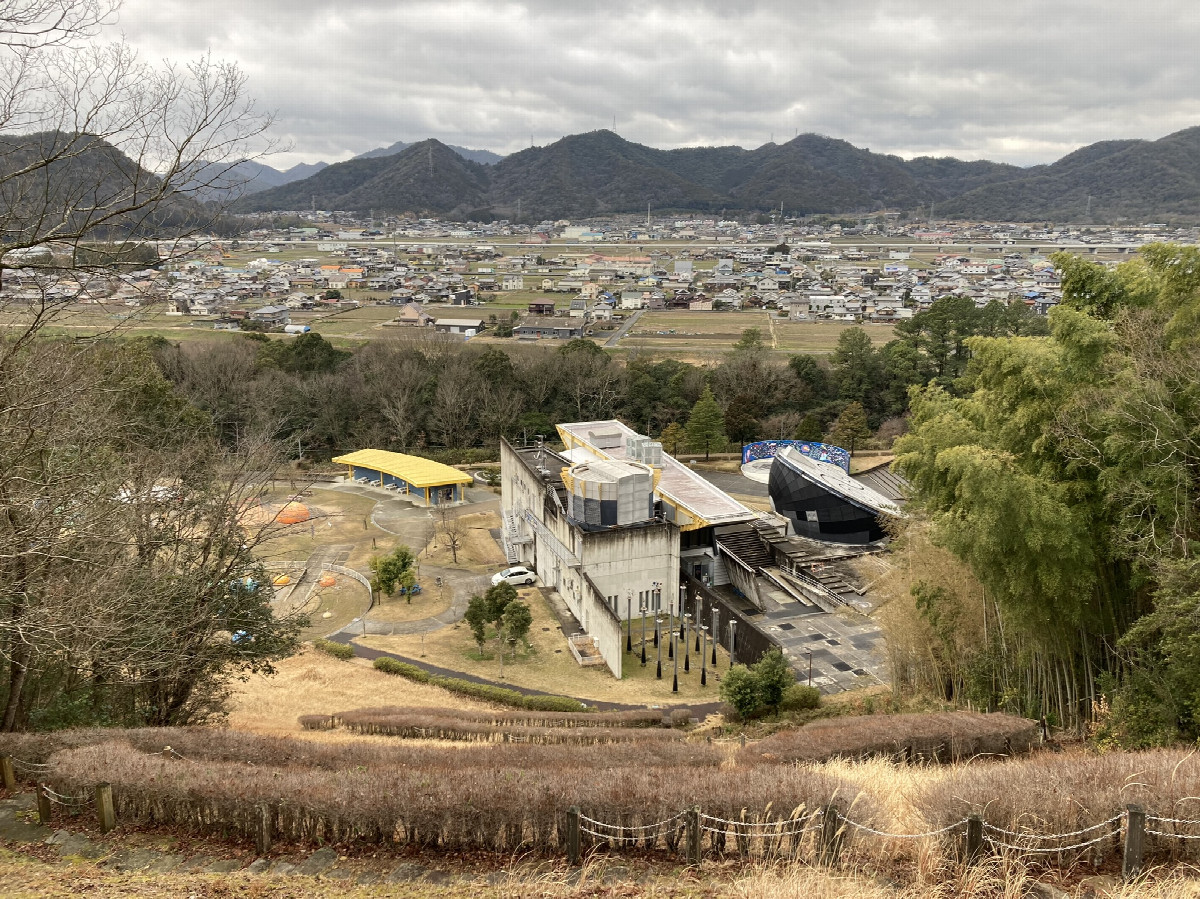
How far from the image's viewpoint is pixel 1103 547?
1113 centimetres

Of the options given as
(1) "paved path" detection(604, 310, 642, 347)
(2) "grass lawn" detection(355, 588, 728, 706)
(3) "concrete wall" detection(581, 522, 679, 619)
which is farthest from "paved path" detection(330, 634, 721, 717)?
(1) "paved path" detection(604, 310, 642, 347)

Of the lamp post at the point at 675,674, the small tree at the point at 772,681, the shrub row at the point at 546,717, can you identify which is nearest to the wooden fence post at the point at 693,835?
the shrub row at the point at 546,717

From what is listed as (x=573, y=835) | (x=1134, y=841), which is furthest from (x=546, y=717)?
(x=1134, y=841)

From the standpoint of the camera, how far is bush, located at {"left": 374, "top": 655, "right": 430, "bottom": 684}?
1945 cm

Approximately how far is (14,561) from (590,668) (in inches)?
560

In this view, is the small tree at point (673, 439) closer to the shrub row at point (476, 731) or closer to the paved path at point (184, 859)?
the shrub row at point (476, 731)

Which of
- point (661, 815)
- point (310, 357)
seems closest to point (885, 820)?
point (661, 815)

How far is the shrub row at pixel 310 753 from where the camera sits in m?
8.77

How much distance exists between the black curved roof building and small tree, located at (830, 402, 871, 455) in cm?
1192

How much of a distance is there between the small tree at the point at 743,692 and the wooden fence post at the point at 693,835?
30.8 feet

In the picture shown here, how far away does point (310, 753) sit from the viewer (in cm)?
920

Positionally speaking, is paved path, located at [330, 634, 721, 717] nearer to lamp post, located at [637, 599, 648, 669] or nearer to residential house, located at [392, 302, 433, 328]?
lamp post, located at [637, 599, 648, 669]

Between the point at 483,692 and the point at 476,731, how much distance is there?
4735 mm

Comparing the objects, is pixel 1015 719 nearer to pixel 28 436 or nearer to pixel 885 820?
pixel 885 820
